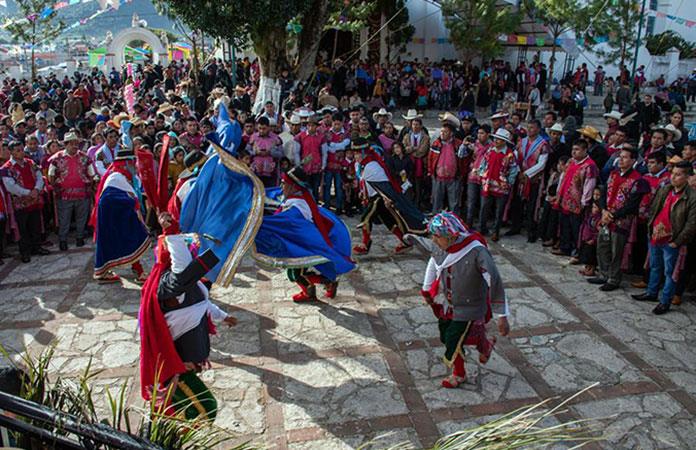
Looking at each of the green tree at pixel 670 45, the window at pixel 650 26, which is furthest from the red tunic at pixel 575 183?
the window at pixel 650 26

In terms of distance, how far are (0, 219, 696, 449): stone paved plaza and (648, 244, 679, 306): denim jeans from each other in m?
0.26

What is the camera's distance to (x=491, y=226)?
10.3m

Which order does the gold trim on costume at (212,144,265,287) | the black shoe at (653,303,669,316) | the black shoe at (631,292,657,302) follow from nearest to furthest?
the gold trim on costume at (212,144,265,287) → the black shoe at (653,303,669,316) → the black shoe at (631,292,657,302)

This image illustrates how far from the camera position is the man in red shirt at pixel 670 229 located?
655 cm

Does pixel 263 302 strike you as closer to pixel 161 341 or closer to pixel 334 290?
pixel 334 290

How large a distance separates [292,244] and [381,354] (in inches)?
61.6

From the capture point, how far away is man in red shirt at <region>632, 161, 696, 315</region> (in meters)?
6.55

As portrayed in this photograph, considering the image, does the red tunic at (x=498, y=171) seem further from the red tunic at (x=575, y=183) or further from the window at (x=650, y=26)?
the window at (x=650, y=26)

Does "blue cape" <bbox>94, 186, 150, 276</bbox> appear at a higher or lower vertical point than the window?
lower

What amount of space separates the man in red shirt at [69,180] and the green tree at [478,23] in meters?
20.2

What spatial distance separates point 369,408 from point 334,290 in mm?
2266

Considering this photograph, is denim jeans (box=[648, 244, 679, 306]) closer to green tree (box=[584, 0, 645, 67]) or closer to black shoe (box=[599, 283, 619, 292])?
black shoe (box=[599, 283, 619, 292])

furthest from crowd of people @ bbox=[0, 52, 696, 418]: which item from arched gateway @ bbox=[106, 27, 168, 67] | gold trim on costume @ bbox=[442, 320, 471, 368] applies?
arched gateway @ bbox=[106, 27, 168, 67]

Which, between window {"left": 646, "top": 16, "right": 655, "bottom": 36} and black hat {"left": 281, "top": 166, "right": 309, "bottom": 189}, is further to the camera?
window {"left": 646, "top": 16, "right": 655, "bottom": 36}
